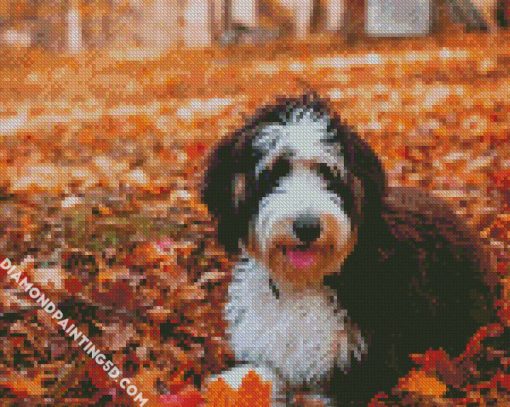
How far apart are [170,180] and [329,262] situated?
7.22 feet

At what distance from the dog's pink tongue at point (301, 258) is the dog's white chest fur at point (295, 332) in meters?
0.19

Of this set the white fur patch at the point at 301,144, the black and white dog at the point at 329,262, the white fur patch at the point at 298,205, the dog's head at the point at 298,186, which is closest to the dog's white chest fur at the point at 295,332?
the black and white dog at the point at 329,262

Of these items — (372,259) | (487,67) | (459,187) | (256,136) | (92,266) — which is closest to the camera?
(256,136)

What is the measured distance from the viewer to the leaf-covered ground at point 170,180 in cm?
272

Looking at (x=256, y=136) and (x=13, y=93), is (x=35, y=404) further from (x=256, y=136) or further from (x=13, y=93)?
(x=13, y=93)

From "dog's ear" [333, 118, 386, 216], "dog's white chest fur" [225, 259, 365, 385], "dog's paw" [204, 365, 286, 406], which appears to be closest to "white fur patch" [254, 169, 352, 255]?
"dog's ear" [333, 118, 386, 216]

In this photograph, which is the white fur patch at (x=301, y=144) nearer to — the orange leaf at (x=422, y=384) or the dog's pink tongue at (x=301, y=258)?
the dog's pink tongue at (x=301, y=258)

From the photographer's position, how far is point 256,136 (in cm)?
236

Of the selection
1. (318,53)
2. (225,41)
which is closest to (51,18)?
(225,41)

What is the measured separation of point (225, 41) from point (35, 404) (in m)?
2.68

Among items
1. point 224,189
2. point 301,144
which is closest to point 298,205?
point 301,144

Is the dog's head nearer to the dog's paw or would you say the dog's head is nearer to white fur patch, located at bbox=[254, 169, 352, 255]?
white fur patch, located at bbox=[254, 169, 352, 255]

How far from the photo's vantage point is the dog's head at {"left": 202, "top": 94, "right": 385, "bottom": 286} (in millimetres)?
2229

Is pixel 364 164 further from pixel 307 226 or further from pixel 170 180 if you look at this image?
pixel 170 180
